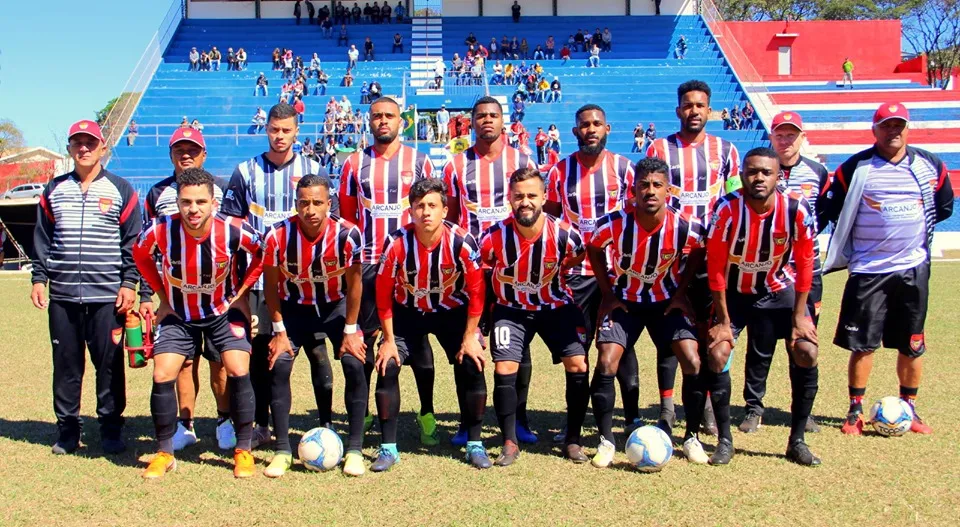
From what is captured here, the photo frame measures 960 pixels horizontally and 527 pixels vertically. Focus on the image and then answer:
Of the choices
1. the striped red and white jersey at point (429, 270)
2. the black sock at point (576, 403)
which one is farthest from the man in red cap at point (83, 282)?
the black sock at point (576, 403)

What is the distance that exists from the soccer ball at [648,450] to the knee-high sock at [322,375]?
1968 millimetres

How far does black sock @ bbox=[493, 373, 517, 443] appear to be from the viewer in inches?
204

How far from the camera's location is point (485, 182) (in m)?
5.83

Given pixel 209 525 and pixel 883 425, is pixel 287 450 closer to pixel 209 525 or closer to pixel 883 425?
pixel 209 525

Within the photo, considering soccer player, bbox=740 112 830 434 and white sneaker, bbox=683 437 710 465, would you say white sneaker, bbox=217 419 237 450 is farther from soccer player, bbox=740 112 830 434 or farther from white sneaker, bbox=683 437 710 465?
soccer player, bbox=740 112 830 434

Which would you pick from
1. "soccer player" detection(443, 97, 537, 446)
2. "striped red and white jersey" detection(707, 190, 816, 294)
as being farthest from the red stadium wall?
"striped red and white jersey" detection(707, 190, 816, 294)

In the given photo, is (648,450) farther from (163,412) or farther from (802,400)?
(163,412)

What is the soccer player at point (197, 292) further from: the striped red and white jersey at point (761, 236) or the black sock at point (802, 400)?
the black sock at point (802, 400)

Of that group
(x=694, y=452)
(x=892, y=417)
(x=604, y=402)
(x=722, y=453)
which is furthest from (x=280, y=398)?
(x=892, y=417)

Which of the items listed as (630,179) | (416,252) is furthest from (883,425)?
(416,252)

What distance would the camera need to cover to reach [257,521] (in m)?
4.14

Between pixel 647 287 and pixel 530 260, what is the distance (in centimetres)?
77

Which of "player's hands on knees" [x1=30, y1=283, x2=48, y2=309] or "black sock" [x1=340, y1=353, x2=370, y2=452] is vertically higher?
"player's hands on knees" [x1=30, y1=283, x2=48, y2=309]

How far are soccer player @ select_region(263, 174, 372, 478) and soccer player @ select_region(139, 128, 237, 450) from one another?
64 centimetres
